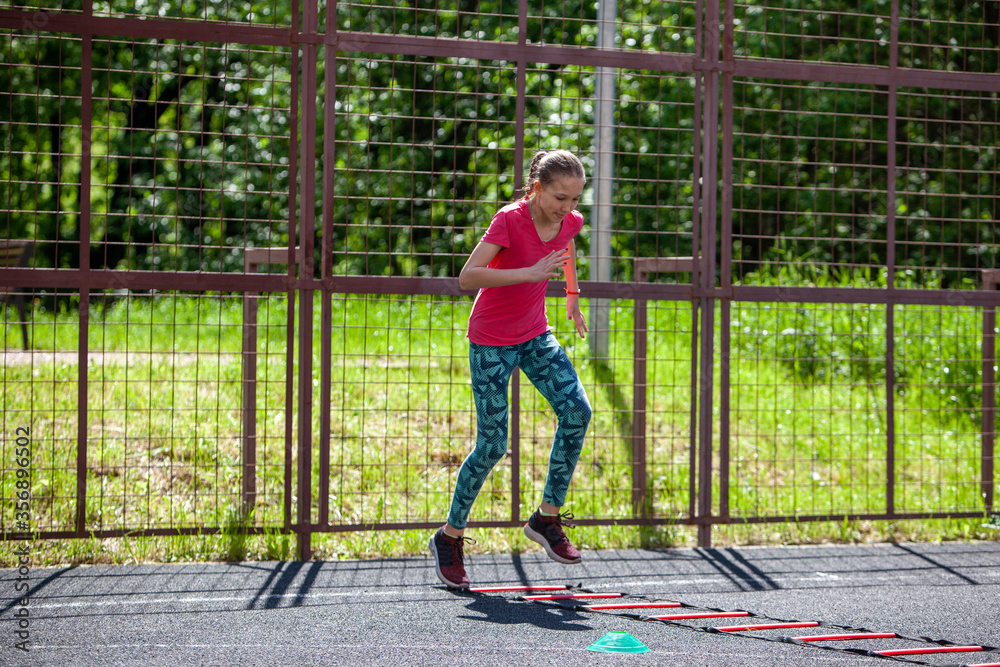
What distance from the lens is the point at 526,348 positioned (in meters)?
4.13

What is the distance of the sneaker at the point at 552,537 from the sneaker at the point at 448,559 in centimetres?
36

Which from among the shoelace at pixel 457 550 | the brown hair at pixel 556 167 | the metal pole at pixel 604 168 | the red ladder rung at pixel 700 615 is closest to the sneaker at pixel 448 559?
the shoelace at pixel 457 550

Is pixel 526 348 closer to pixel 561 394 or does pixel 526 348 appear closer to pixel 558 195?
pixel 561 394

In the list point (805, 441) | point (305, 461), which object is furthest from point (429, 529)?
point (805, 441)

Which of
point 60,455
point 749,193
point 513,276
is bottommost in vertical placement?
point 60,455

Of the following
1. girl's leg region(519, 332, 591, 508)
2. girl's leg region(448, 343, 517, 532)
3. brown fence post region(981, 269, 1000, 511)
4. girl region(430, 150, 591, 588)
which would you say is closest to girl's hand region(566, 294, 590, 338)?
girl region(430, 150, 591, 588)

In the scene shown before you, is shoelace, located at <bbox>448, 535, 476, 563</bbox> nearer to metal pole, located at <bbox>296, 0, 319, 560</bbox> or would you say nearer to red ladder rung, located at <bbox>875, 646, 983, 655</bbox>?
metal pole, located at <bbox>296, 0, 319, 560</bbox>

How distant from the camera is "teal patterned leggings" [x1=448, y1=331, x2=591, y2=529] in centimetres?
406

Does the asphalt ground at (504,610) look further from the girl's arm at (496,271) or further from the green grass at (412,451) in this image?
the girl's arm at (496,271)

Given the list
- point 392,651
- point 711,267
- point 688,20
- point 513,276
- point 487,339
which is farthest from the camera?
point 688,20

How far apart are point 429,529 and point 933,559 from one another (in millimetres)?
2928

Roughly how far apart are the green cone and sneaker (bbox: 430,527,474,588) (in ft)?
3.07

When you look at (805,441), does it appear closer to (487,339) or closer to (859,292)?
(859,292)

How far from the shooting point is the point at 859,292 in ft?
17.9
